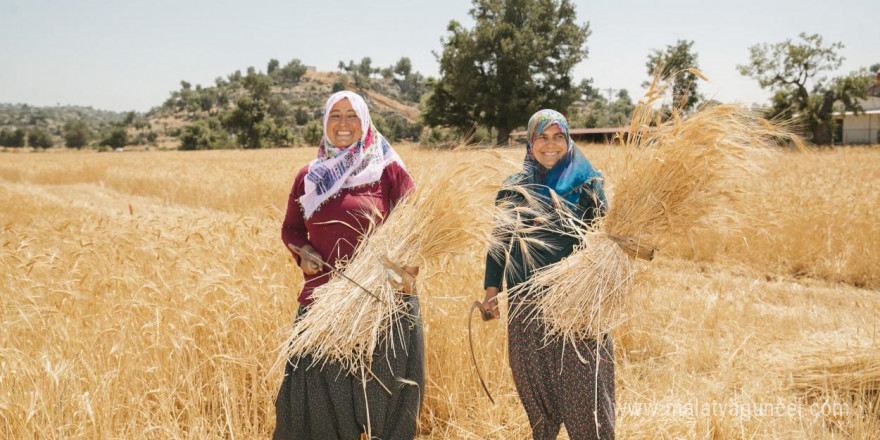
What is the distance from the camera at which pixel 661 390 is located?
2.79 metres

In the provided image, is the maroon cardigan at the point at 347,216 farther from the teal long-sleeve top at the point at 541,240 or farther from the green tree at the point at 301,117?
the green tree at the point at 301,117

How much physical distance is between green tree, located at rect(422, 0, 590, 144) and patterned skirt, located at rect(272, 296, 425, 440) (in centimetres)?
2507

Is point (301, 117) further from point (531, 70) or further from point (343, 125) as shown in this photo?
point (343, 125)

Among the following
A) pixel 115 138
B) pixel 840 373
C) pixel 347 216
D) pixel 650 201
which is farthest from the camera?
pixel 115 138

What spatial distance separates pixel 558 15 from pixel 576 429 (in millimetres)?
30086

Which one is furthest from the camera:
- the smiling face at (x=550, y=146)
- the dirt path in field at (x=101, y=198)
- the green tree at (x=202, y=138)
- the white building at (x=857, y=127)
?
the green tree at (x=202, y=138)

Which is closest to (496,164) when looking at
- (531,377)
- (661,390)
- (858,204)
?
(531,377)

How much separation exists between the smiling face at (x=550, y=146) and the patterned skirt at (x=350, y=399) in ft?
2.53

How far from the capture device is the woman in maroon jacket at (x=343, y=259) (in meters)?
2.07

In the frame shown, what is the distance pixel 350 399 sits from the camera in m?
2.09

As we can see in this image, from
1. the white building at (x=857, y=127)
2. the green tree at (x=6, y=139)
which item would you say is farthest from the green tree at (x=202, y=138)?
the white building at (x=857, y=127)

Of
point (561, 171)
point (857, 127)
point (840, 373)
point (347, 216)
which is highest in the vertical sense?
point (857, 127)

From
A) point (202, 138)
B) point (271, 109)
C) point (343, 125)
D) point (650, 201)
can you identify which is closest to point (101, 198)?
point (343, 125)

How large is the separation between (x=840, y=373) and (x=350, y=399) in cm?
248
